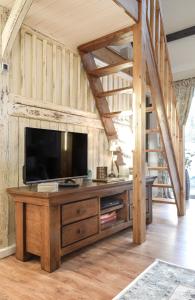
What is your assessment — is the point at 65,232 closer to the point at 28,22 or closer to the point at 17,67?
the point at 17,67

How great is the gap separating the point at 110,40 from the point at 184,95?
3.04 metres

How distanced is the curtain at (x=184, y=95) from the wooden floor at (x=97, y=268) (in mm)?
3107

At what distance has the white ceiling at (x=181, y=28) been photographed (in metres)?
4.64

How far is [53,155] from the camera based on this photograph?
98.4 inches

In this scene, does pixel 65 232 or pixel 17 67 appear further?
pixel 17 67

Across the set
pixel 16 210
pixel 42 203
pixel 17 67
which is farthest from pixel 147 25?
pixel 16 210

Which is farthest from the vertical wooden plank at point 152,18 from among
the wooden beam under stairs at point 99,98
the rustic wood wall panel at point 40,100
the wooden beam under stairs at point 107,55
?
the rustic wood wall panel at point 40,100

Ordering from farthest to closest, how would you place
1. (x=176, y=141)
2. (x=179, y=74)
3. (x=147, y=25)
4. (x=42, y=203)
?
(x=179, y=74)
(x=176, y=141)
(x=147, y=25)
(x=42, y=203)

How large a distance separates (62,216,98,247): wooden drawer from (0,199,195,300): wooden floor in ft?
0.61

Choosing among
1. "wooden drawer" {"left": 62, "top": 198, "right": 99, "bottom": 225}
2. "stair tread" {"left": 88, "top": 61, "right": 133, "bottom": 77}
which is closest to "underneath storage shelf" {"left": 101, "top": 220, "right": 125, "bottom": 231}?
"wooden drawer" {"left": 62, "top": 198, "right": 99, "bottom": 225}

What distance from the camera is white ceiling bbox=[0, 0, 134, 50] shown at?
8.03 ft

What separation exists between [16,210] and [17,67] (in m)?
1.48

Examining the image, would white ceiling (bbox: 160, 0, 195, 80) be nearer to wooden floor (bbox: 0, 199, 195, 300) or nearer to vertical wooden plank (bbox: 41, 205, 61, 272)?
wooden floor (bbox: 0, 199, 195, 300)

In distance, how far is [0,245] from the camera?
2.34 meters
